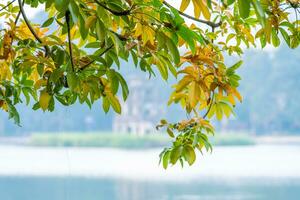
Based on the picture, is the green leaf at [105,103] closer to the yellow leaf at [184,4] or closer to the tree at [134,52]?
the tree at [134,52]

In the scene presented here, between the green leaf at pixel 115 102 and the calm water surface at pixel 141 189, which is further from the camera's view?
the calm water surface at pixel 141 189

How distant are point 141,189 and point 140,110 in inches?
18.6

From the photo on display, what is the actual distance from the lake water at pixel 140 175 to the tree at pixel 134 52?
8.69 feet

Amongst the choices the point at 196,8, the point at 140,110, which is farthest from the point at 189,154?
the point at 140,110

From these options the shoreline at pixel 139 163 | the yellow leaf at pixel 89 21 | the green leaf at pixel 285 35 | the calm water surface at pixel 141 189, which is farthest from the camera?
the shoreline at pixel 139 163

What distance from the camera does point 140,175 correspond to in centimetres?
375

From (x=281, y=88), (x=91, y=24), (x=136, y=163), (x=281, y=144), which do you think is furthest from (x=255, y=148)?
(x=91, y=24)

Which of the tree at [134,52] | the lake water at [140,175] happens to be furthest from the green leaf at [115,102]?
the lake water at [140,175]

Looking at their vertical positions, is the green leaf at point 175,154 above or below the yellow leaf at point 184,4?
below

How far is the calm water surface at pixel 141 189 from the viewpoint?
11.5 ft

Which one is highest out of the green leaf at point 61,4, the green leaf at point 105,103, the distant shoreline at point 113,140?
the green leaf at point 61,4

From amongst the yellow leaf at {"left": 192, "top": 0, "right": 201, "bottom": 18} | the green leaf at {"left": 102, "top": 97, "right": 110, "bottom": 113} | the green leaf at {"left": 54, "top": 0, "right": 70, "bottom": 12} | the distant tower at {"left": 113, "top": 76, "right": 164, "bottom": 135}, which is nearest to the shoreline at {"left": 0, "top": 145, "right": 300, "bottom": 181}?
the distant tower at {"left": 113, "top": 76, "right": 164, "bottom": 135}

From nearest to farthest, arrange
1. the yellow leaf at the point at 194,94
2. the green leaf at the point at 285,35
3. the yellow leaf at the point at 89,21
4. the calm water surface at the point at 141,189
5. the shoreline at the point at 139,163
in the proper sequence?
the yellow leaf at the point at 89,21 < the yellow leaf at the point at 194,94 < the green leaf at the point at 285,35 < the calm water surface at the point at 141,189 < the shoreline at the point at 139,163

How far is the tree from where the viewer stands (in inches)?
21.5
